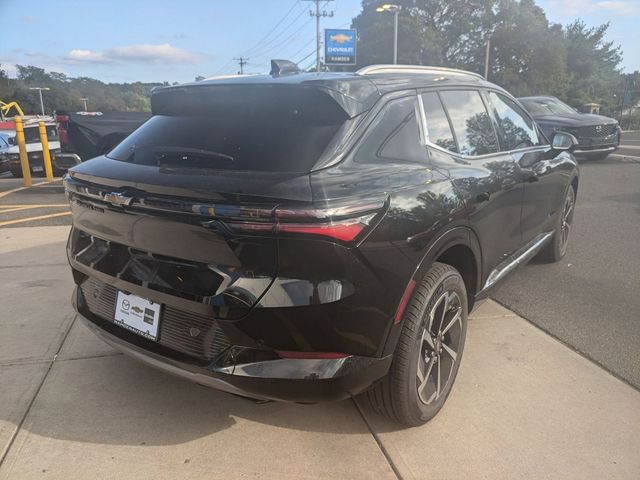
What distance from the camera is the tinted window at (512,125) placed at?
3557 mm

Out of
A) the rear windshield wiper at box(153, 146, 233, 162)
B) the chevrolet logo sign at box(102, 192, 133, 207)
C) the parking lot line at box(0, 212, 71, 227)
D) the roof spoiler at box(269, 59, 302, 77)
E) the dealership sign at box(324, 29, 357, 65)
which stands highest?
the dealership sign at box(324, 29, 357, 65)

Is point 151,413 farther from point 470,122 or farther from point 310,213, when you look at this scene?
point 470,122

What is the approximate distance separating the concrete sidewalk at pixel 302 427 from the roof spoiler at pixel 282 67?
1893 millimetres

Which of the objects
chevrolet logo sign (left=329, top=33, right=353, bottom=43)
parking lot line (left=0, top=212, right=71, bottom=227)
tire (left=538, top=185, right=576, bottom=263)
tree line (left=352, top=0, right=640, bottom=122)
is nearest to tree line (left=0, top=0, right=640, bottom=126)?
tree line (left=352, top=0, right=640, bottom=122)

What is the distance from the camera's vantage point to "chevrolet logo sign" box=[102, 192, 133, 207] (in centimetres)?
216

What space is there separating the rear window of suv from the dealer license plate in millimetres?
629

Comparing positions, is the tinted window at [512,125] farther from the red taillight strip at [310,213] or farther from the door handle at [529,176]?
the red taillight strip at [310,213]

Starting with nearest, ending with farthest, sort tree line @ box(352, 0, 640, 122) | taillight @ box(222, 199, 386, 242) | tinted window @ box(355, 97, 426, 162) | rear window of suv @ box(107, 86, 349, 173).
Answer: taillight @ box(222, 199, 386, 242)
rear window of suv @ box(107, 86, 349, 173)
tinted window @ box(355, 97, 426, 162)
tree line @ box(352, 0, 640, 122)

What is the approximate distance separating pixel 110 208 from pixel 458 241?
5.57 feet

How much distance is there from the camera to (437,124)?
2.77m

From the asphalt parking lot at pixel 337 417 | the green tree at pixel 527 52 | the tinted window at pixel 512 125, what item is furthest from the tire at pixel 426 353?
the green tree at pixel 527 52

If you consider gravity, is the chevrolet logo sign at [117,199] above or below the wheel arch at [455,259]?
above

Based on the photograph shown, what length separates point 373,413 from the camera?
2.63 m

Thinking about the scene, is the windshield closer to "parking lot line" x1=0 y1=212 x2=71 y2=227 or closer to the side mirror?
the side mirror
